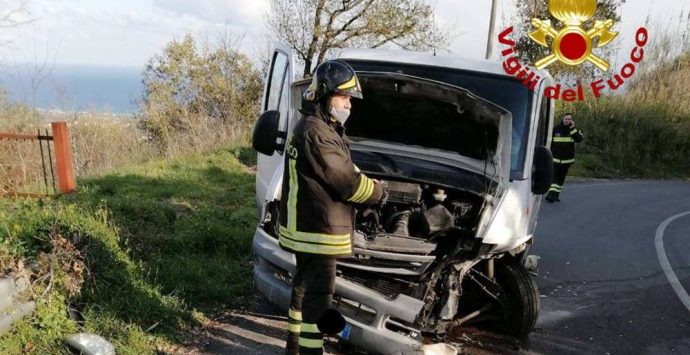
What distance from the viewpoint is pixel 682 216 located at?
10.4 meters

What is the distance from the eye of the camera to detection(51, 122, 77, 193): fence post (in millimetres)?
6469

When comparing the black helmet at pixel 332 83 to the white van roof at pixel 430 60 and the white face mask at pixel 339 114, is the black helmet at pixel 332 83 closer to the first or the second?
the white face mask at pixel 339 114

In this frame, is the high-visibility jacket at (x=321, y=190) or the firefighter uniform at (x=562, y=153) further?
the firefighter uniform at (x=562, y=153)

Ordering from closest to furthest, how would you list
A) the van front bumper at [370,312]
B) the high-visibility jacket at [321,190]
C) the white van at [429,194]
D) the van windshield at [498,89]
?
the high-visibility jacket at [321,190] → the van front bumper at [370,312] → the white van at [429,194] → the van windshield at [498,89]

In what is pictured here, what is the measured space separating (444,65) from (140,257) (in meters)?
3.22

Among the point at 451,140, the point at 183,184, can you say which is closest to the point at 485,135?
the point at 451,140

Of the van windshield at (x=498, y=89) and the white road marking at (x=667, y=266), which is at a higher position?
the van windshield at (x=498, y=89)

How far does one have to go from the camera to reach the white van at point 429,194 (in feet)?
11.3

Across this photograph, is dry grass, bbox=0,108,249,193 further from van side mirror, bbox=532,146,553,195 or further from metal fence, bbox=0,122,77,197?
van side mirror, bbox=532,146,553,195

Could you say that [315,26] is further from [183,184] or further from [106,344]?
[106,344]

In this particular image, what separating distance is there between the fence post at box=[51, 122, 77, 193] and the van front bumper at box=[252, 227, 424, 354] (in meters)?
4.24

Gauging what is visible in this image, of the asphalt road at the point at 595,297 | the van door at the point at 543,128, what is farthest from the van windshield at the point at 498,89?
the asphalt road at the point at 595,297

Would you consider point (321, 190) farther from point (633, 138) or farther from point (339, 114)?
point (633, 138)

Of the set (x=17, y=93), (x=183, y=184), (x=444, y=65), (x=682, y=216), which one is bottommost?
(x=682, y=216)
